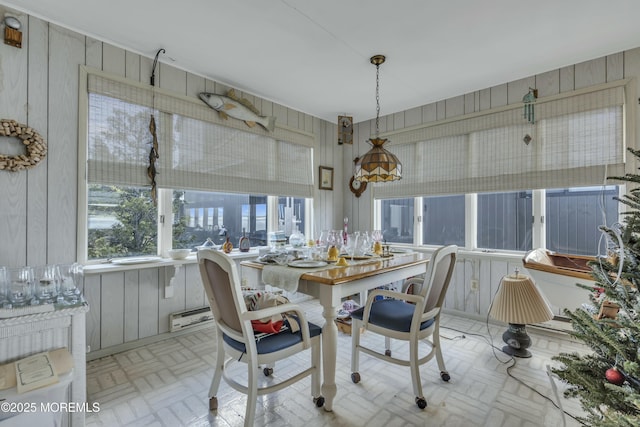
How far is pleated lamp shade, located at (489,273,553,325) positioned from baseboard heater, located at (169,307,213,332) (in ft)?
8.84

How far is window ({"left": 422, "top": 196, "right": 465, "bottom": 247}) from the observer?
369cm

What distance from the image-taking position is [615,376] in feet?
3.17

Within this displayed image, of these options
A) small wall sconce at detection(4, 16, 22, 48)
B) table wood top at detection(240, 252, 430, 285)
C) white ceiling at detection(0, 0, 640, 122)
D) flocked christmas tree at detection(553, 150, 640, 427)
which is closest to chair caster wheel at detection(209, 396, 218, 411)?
table wood top at detection(240, 252, 430, 285)

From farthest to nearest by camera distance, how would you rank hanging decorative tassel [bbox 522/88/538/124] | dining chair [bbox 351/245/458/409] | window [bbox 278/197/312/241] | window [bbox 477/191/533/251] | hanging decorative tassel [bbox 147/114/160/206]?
1. window [bbox 278/197/312/241]
2. window [bbox 477/191/533/251]
3. hanging decorative tassel [bbox 522/88/538/124]
4. hanging decorative tassel [bbox 147/114/160/206]
5. dining chair [bbox 351/245/458/409]

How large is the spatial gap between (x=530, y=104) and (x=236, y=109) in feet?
9.93

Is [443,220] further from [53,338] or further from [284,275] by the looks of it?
[53,338]

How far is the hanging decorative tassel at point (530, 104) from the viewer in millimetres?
3043

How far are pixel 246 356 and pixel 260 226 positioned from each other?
2.32 m

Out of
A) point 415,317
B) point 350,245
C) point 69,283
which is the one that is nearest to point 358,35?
point 350,245

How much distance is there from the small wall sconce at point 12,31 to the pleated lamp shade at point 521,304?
412 centimetres

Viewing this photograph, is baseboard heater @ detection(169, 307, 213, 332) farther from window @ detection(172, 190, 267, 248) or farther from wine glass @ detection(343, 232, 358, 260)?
wine glass @ detection(343, 232, 358, 260)

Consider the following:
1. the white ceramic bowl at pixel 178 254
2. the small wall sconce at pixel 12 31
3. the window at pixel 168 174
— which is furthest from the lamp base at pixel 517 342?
the small wall sconce at pixel 12 31

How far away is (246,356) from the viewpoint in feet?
5.29

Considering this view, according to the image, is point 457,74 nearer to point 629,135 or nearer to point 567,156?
point 567,156
